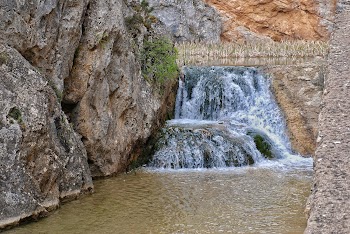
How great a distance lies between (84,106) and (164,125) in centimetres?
400

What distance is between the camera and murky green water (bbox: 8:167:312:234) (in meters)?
7.86

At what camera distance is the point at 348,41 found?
9.95m

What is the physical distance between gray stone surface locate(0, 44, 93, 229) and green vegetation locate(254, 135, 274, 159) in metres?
5.86

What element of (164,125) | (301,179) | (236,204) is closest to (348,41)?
(301,179)

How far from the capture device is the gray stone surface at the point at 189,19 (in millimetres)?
28266

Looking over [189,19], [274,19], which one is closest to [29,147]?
[189,19]

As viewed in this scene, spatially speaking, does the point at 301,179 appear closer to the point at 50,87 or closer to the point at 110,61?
the point at 110,61

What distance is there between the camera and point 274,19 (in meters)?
30.5

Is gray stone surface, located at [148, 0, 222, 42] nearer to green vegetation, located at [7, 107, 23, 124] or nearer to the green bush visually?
the green bush

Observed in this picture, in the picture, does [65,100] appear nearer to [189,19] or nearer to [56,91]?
[56,91]

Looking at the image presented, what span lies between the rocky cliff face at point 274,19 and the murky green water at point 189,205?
1958 centimetres

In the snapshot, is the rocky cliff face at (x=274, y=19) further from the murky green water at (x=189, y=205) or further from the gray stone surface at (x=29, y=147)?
the gray stone surface at (x=29, y=147)

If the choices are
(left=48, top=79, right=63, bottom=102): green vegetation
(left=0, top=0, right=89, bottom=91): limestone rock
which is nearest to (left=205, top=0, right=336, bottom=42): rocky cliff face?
(left=0, top=0, right=89, bottom=91): limestone rock

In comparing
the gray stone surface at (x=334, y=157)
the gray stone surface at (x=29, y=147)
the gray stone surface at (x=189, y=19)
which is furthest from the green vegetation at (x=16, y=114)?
the gray stone surface at (x=189, y=19)
